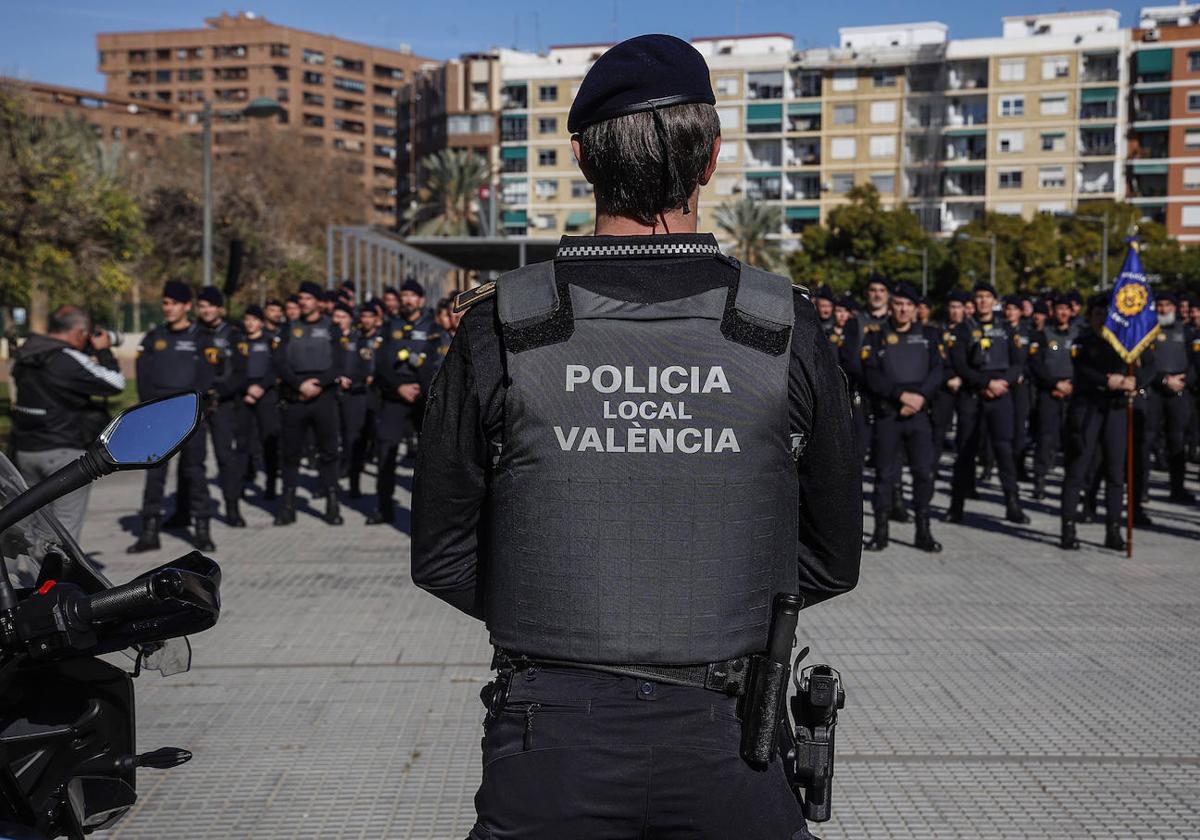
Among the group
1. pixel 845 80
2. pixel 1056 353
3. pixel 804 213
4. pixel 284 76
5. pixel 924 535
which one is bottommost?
pixel 924 535

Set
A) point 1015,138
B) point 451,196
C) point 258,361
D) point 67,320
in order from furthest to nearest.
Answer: point 1015,138 < point 451,196 < point 258,361 < point 67,320

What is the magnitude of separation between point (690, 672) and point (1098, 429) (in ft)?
30.5

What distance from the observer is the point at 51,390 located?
27.3 feet

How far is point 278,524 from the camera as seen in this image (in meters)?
11.8

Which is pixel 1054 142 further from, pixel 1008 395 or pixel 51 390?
pixel 51 390

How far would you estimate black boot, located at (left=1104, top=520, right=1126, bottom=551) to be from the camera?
10.5 meters

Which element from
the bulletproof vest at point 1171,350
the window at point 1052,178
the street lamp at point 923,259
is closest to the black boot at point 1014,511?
the bulletproof vest at point 1171,350

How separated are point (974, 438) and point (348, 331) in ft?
20.2

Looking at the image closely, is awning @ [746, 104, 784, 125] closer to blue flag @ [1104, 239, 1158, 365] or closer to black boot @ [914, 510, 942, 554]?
blue flag @ [1104, 239, 1158, 365]

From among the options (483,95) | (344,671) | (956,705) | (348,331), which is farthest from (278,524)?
(483,95)

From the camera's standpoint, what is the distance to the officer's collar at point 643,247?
217cm

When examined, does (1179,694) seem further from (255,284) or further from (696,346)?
(255,284)

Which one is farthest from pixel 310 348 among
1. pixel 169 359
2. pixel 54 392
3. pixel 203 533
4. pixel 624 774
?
pixel 624 774

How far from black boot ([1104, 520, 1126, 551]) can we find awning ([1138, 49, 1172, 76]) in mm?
84342
